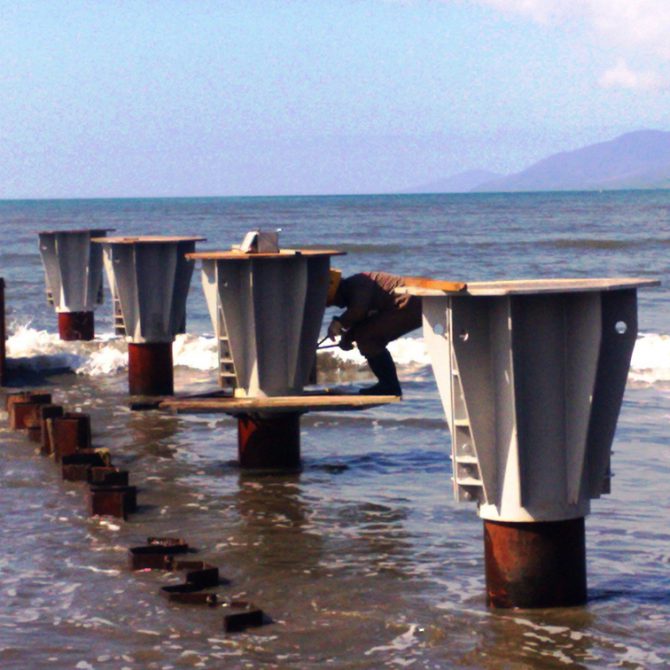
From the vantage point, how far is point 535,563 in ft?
22.7

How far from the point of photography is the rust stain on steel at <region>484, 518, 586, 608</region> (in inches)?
271

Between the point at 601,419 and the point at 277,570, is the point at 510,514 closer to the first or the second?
the point at 601,419

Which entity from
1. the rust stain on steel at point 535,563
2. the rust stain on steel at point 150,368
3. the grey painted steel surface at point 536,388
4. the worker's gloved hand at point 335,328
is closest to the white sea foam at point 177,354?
the rust stain on steel at point 150,368

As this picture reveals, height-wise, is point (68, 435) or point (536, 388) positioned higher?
point (536, 388)

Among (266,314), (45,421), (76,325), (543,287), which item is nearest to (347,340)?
(266,314)

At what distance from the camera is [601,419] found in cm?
679

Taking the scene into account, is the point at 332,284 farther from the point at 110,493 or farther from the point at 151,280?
the point at 151,280

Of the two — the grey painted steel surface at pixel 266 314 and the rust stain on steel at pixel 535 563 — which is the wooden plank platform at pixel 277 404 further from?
the rust stain on steel at pixel 535 563

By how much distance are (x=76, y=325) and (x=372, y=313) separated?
31.2 ft

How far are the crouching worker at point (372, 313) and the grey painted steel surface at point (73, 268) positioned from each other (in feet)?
28.0

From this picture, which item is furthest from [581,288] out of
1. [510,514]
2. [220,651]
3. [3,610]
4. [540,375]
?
[3,610]

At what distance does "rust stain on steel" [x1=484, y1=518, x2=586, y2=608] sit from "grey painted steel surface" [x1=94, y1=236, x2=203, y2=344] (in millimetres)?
7718

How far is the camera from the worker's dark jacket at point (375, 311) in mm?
10289

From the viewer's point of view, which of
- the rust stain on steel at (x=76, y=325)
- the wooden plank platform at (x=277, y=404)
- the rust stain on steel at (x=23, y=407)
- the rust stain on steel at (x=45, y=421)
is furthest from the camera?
the rust stain on steel at (x=76, y=325)
